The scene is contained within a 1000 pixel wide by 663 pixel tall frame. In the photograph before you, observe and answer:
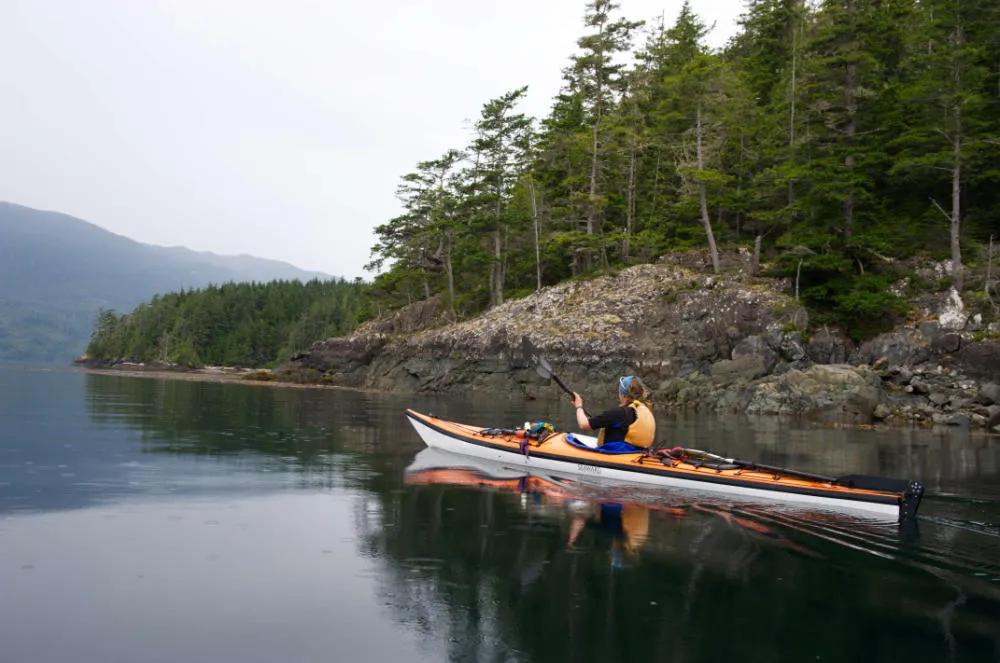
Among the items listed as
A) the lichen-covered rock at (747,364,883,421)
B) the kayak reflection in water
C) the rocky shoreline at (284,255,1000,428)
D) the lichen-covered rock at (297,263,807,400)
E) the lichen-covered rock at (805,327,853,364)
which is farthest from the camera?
the lichen-covered rock at (297,263,807,400)

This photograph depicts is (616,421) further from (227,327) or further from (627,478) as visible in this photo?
(227,327)

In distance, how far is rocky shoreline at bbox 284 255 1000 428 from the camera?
24047mm

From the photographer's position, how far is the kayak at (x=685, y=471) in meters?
8.60

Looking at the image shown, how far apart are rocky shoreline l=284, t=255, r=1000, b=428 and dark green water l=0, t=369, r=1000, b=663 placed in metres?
13.0

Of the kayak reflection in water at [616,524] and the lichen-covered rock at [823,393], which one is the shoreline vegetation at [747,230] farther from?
the kayak reflection in water at [616,524]

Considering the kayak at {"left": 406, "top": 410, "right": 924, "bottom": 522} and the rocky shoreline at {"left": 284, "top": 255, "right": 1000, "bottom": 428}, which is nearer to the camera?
the kayak at {"left": 406, "top": 410, "right": 924, "bottom": 522}

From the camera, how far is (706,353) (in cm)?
3145

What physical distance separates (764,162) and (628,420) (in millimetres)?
30906

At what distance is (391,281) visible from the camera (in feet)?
179

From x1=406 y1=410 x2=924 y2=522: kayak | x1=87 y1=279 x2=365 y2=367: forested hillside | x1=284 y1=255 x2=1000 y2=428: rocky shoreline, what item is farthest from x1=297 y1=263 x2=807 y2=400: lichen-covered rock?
x1=87 y1=279 x2=365 y2=367: forested hillside

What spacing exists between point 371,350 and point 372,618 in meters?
41.2

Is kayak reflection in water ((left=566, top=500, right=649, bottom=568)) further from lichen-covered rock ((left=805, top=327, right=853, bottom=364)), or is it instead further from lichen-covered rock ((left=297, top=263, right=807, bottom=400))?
lichen-covered rock ((left=805, top=327, right=853, bottom=364))

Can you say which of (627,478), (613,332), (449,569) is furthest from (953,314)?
(449,569)

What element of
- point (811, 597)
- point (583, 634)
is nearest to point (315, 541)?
point (583, 634)
